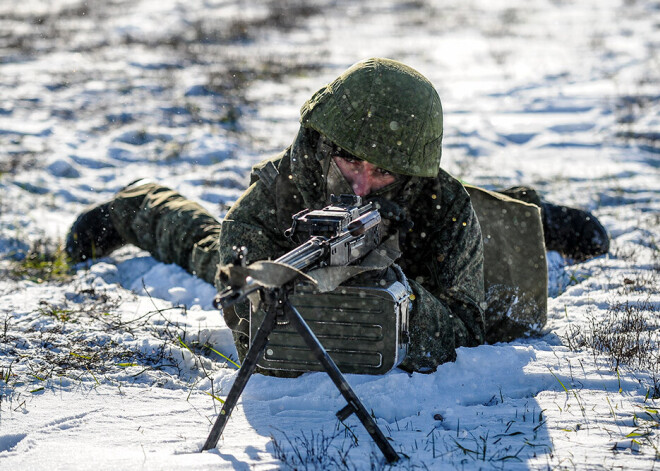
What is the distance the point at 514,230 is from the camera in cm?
435

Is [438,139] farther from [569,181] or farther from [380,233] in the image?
[569,181]

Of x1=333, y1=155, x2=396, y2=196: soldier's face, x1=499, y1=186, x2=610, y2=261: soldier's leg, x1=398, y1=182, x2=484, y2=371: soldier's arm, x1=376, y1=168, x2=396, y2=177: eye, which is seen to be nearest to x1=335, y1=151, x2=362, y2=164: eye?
x1=333, y1=155, x2=396, y2=196: soldier's face

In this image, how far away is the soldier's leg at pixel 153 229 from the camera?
511 centimetres

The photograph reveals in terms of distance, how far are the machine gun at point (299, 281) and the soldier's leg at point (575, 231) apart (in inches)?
125

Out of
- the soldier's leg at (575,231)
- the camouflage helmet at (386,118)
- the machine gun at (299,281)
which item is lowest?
the soldier's leg at (575,231)

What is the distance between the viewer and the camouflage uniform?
10.6ft

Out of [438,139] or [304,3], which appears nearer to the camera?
[438,139]

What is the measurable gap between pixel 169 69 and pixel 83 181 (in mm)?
6766

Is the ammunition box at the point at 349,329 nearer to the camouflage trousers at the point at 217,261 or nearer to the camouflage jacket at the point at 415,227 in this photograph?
the camouflage trousers at the point at 217,261

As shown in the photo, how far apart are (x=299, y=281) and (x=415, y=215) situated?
1470 mm

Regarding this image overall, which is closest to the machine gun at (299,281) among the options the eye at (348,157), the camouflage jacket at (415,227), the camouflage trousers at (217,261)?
the camouflage trousers at (217,261)

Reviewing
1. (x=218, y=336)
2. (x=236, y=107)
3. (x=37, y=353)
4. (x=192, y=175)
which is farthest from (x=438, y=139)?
(x=236, y=107)

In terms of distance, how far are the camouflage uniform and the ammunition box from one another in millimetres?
256

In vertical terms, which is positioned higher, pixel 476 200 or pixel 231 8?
pixel 231 8
